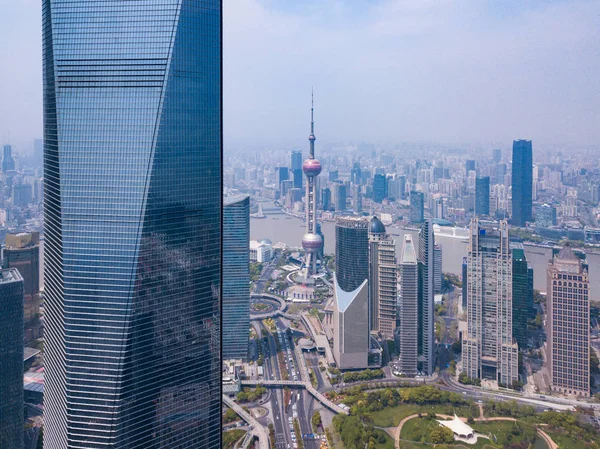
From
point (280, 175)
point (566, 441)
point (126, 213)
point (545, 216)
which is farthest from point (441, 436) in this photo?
point (280, 175)

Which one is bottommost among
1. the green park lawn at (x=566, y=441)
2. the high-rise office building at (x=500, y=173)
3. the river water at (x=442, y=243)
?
the green park lawn at (x=566, y=441)

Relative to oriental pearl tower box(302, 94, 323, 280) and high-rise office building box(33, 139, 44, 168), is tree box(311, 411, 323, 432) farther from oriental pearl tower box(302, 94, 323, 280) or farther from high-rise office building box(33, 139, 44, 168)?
oriental pearl tower box(302, 94, 323, 280)

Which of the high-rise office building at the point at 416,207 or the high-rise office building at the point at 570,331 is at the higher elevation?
the high-rise office building at the point at 416,207

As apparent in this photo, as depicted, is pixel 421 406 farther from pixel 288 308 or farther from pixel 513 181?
pixel 513 181

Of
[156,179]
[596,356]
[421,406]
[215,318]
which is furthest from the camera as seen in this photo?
[596,356]

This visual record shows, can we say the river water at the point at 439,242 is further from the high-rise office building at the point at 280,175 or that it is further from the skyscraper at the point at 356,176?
the skyscraper at the point at 356,176

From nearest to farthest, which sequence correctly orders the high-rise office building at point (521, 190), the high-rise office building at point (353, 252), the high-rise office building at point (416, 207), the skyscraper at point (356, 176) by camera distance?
the high-rise office building at point (353, 252) → the high-rise office building at point (521, 190) → the high-rise office building at point (416, 207) → the skyscraper at point (356, 176)

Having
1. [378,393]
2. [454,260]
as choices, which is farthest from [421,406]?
[454,260]

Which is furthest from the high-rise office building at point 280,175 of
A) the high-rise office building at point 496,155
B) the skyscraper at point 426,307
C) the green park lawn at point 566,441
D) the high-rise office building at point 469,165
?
the green park lawn at point 566,441
